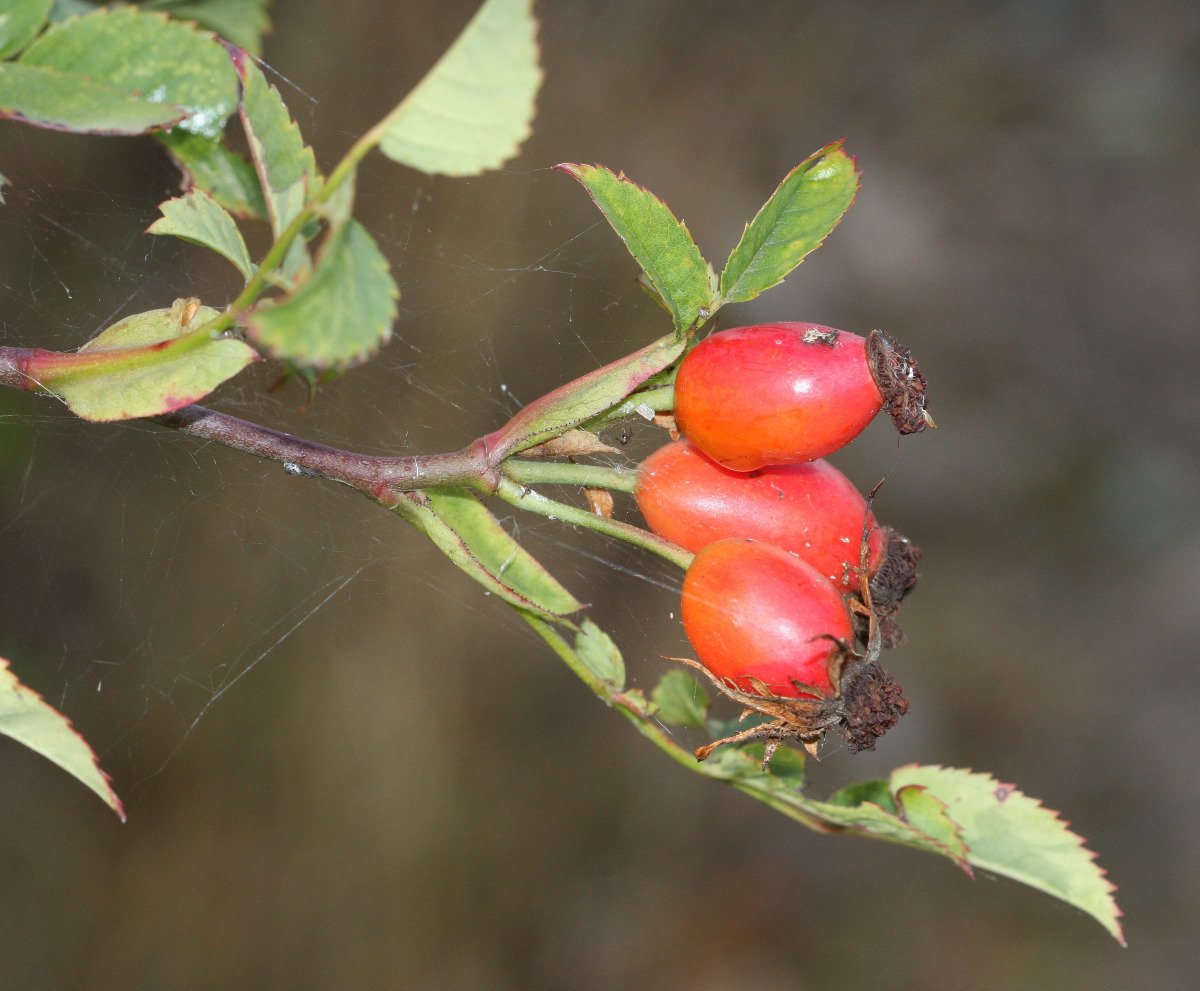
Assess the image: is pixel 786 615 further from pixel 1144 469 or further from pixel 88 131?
pixel 1144 469

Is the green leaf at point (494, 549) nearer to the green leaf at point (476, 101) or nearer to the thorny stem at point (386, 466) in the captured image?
the thorny stem at point (386, 466)

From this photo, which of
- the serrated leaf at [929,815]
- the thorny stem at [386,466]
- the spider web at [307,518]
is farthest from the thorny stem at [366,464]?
the spider web at [307,518]

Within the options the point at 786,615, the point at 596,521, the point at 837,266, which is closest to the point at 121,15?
the point at 596,521

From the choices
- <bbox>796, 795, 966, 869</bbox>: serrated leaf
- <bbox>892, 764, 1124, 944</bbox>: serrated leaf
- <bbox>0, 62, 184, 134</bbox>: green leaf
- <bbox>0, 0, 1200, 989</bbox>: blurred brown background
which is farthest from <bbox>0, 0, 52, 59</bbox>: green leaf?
<bbox>0, 0, 1200, 989</bbox>: blurred brown background

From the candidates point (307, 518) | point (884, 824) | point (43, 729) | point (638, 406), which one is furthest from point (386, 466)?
point (307, 518)

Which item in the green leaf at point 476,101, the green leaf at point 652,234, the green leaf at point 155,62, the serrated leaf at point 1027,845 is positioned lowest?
the serrated leaf at point 1027,845

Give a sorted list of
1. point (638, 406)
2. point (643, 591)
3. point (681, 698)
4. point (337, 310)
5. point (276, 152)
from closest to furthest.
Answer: point (337, 310) < point (276, 152) < point (638, 406) < point (681, 698) < point (643, 591)

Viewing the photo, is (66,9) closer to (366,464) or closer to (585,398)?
(366,464)
